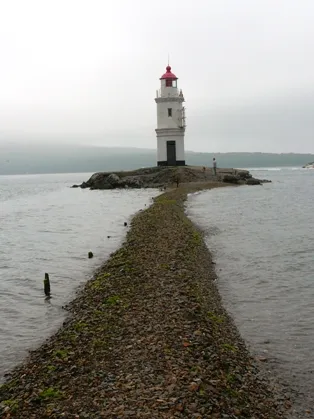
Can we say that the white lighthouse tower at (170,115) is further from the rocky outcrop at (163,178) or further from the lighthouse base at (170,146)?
the rocky outcrop at (163,178)

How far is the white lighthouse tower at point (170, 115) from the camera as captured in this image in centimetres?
6856

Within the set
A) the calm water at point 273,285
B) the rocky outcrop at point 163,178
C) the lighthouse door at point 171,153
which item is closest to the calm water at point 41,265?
the calm water at point 273,285

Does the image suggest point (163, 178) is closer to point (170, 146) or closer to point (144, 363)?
point (170, 146)

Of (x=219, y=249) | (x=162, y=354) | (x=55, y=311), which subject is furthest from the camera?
(x=219, y=249)

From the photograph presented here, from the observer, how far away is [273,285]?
14922 mm

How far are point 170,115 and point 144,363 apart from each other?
63.2 meters

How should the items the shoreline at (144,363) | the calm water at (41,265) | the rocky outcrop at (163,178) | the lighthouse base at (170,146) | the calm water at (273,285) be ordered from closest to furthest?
the shoreline at (144,363)
the calm water at (273,285)
the calm water at (41,265)
the rocky outcrop at (163,178)
the lighthouse base at (170,146)

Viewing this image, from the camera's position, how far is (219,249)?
21.3 meters

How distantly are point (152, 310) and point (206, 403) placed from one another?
4.59 meters

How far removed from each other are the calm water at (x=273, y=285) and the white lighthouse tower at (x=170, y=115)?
124 feet

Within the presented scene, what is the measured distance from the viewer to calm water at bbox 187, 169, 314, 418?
9411mm

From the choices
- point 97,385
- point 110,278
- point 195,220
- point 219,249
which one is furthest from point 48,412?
point 195,220

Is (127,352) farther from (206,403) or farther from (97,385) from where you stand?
(206,403)

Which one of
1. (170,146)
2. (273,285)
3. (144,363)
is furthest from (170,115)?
(144,363)
